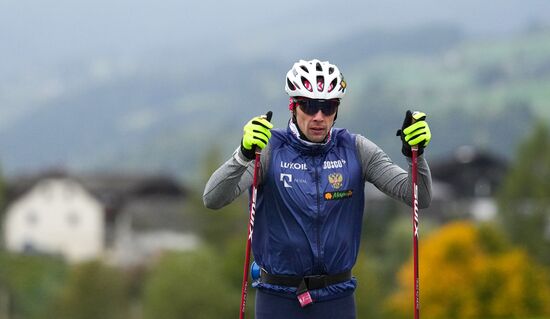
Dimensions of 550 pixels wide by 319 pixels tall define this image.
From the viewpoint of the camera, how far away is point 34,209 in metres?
154

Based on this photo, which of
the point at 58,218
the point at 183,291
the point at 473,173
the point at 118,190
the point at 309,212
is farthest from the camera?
the point at 118,190

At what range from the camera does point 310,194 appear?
8.05 meters

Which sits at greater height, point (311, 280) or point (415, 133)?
point (415, 133)

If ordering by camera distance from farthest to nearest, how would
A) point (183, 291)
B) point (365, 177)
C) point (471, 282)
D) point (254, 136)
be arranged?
1. point (183, 291)
2. point (471, 282)
3. point (365, 177)
4. point (254, 136)

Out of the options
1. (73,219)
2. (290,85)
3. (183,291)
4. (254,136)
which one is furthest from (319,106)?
(73,219)

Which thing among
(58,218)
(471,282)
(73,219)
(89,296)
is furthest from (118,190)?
(471,282)

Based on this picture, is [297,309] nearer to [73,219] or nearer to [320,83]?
[320,83]

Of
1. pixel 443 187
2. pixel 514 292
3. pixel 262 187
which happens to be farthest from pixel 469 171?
pixel 262 187

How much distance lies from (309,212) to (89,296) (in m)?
75.3

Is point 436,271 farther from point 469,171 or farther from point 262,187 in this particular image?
point 469,171

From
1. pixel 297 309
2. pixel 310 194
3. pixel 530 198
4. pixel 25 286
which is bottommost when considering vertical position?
pixel 25 286

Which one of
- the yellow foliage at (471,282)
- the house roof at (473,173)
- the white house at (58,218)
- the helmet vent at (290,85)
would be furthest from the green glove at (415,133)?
the house roof at (473,173)

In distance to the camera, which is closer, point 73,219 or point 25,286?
point 25,286

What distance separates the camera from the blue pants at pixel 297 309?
26.6ft
